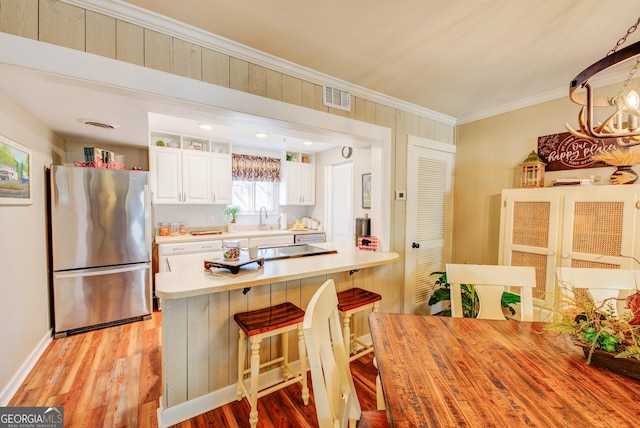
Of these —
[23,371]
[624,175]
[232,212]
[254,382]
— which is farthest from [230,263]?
[624,175]

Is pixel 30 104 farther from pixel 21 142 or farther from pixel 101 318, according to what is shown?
pixel 101 318

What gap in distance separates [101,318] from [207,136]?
2632 mm

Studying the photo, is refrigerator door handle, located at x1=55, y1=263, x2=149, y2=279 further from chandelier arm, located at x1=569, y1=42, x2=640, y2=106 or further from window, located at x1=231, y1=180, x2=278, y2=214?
chandelier arm, located at x1=569, y1=42, x2=640, y2=106

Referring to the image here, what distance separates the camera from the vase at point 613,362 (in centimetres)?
96

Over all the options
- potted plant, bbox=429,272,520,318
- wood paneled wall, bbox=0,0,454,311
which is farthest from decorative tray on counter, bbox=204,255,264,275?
potted plant, bbox=429,272,520,318

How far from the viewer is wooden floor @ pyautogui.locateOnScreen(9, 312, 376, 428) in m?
1.70

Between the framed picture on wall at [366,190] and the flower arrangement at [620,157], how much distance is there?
2.14 meters

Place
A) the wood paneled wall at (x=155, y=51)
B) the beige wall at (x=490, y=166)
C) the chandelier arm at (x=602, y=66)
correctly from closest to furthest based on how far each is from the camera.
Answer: the chandelier arm at (x=602, y=66), the wood paneled wall at (x=155, y=51), the beige wall at (x=490, y=166)

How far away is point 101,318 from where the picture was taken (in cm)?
290

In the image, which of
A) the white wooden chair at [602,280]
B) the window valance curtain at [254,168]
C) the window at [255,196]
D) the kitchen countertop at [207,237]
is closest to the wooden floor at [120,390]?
the kitchen countertop at [207,237]

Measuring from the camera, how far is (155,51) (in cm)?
156

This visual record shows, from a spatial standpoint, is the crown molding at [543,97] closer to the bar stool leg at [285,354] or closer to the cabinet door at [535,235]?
the cabinet door at [535,235]

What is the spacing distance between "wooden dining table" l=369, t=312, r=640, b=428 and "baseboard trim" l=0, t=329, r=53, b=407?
2533 mm

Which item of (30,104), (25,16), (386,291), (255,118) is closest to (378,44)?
(255,118)
